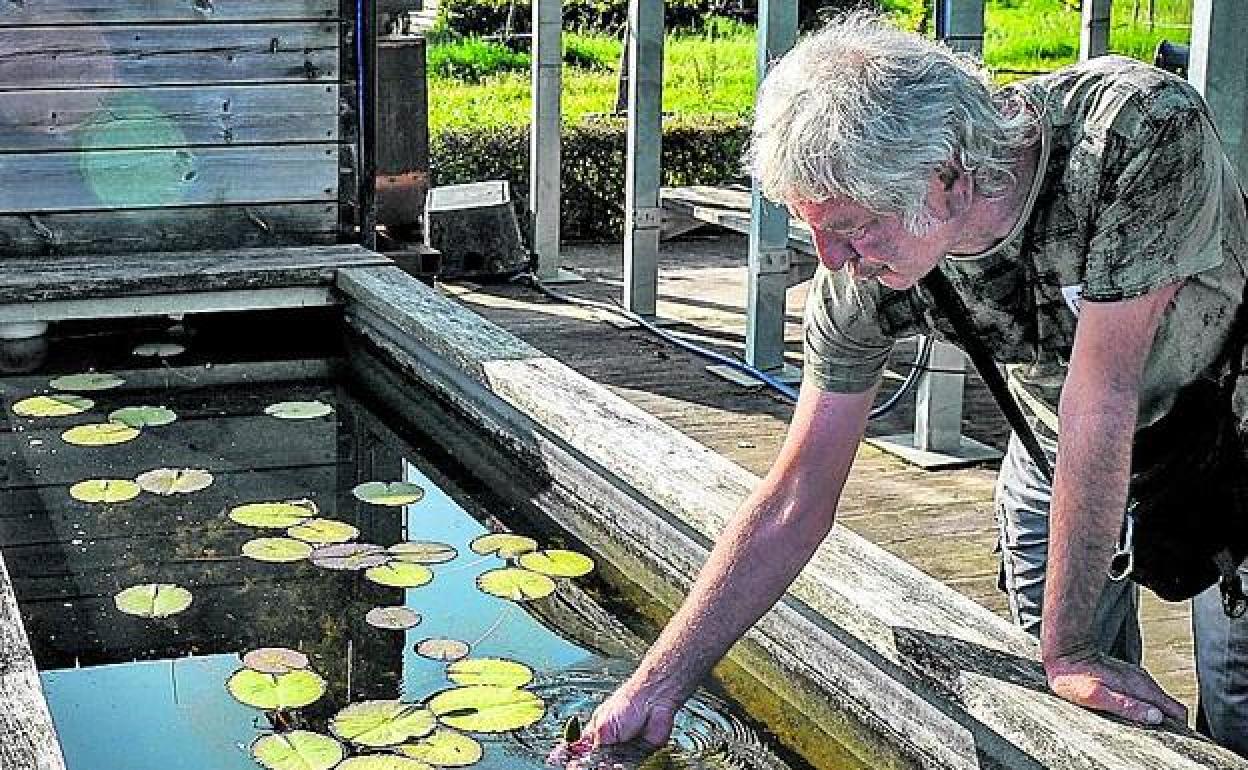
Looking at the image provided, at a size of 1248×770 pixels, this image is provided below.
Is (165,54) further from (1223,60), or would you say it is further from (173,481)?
(1223,60)

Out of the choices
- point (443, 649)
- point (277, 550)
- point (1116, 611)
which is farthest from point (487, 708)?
point (1116, 611)

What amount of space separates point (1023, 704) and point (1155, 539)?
0.98ft

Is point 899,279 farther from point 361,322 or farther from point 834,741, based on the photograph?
point 361,322

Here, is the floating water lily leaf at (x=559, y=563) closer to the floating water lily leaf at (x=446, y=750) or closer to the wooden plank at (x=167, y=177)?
the floating water lily leaf at (x=446, y=750)

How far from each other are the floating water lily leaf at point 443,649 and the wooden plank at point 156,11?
114 inches

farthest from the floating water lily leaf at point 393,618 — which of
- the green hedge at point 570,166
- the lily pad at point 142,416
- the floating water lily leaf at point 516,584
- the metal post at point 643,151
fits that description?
the green hedge at point 570,166


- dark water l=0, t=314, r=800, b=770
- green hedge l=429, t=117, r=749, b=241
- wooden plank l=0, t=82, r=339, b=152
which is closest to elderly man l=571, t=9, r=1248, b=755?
dark water l=0, t=314, r=800, b=770

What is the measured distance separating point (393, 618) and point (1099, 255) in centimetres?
169

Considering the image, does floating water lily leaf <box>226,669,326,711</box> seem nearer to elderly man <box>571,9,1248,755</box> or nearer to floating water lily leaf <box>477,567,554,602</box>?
floating water lily leaf <box>477,567,554,602</box>

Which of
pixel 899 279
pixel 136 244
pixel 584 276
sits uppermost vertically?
pixel 899 279

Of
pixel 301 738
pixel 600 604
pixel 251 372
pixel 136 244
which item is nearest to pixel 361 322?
pixel 251 372

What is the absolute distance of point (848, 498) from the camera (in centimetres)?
492

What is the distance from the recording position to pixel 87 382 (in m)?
4.80

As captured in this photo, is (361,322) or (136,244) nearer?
(361,322)
